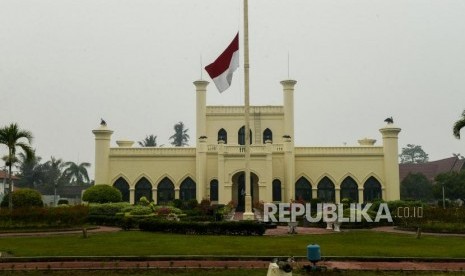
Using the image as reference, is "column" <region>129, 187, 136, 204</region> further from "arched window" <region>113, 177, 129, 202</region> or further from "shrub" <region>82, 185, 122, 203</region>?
"shrub" <region>82, 185, 122, 203</region>

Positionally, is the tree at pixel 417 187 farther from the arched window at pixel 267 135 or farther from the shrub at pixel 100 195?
the shrub at pixel 100 195

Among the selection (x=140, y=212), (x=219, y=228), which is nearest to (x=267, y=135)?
(x=140, y=212)

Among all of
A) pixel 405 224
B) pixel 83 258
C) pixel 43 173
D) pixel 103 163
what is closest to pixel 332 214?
pixel 405 224

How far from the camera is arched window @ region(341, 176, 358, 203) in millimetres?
42281

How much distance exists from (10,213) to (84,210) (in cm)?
344

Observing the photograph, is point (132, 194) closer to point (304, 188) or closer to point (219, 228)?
point (304, 188)

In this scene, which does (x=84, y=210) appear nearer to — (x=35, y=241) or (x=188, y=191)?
(x=35, y=241)

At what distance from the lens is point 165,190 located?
4284cm

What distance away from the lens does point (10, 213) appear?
83.6 feet

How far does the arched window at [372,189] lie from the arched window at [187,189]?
44.9ft

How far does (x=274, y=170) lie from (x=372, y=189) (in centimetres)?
805

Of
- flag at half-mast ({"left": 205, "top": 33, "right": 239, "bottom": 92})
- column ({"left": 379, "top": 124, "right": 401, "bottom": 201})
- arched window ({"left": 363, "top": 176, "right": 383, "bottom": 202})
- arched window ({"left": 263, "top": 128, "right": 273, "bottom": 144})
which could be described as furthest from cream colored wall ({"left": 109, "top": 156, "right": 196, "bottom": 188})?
flag at half-mast ({"left": 205, "top": 33, "right": 239, "bottom": 92})

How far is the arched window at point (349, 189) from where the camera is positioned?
42.3m

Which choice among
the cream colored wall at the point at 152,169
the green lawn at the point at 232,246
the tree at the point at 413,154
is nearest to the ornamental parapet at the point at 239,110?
the cream colored wall at the point at 152,169
